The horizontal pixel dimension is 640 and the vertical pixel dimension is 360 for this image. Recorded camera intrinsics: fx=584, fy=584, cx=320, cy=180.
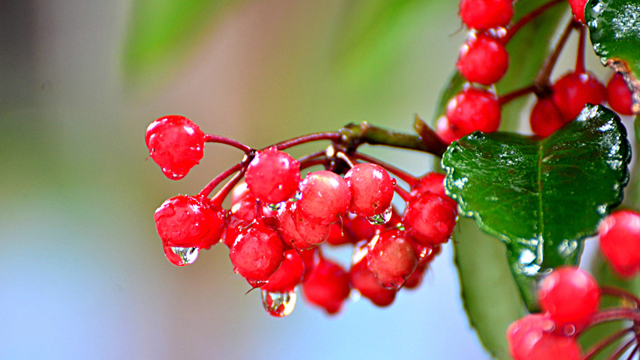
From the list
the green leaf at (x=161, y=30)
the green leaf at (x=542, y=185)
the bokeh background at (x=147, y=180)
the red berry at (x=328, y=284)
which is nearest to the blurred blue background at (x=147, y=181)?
the bokeh background at (x=147, y=180)

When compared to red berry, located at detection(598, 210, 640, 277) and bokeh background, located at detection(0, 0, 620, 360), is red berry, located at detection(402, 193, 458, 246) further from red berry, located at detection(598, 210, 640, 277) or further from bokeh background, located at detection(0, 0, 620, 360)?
bokeh background, located at detection(0, 0, 620, 360)

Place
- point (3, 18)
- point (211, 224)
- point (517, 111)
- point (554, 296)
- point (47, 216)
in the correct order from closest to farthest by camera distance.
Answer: point (554, 296) < point (211, 224) < point (517, 111) < point (3, 18) < point (47, 216)

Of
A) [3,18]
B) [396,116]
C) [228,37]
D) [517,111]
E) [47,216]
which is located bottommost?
[517,111]

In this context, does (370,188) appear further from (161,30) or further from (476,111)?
(161,30)

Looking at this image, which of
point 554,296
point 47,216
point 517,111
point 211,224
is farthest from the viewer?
point 47,216

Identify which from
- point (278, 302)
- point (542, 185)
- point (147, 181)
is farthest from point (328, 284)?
point (147, 181)

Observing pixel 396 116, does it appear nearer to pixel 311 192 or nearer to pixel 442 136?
pixel 442 136

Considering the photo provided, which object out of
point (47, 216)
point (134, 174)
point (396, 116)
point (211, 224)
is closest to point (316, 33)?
point (396, 116)
